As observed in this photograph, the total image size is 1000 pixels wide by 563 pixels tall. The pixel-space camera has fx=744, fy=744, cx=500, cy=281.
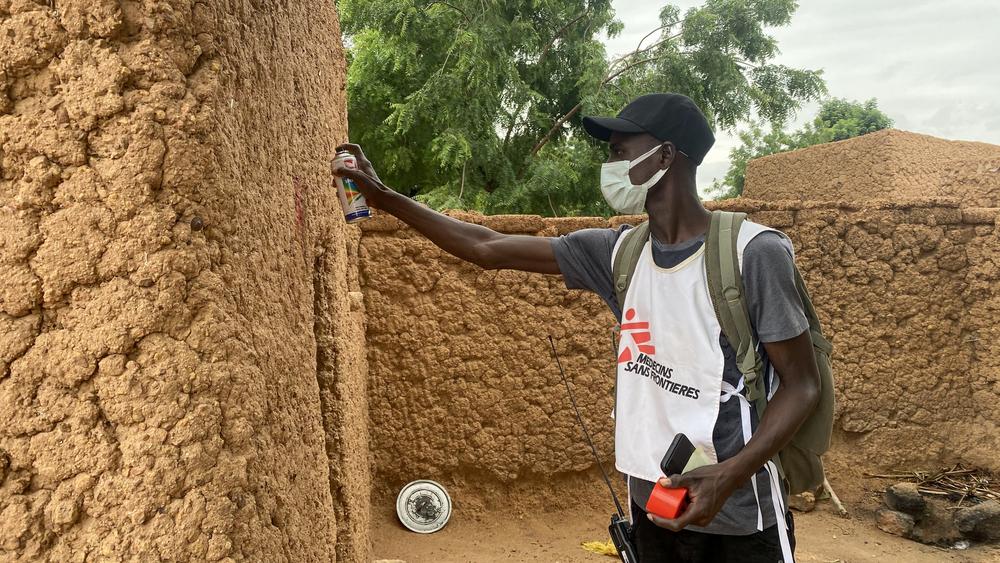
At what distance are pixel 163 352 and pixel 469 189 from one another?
405 inches

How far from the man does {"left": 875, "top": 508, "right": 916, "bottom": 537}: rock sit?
4.28 meters

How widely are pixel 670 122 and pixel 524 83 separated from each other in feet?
33.2

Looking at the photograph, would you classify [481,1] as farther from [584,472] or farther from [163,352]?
[163,352]

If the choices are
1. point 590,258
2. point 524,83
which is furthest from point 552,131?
point 590,258

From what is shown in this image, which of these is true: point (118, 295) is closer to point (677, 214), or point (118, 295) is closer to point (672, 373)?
point (672, 373)

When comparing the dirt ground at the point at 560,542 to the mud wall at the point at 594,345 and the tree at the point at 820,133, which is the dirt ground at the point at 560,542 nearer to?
the mud wall at the point at 594,345

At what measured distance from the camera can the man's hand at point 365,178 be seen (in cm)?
222

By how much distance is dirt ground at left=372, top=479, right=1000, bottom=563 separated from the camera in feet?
14.9

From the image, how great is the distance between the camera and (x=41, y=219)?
1.32 meters

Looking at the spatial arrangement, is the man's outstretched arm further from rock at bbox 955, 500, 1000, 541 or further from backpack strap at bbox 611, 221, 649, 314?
rock at bbox 955, 500, 1000, 541

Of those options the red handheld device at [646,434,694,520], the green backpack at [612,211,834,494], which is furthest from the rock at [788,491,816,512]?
the red handheld device at [646,434,694,520]

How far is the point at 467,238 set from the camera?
2477 millimetres

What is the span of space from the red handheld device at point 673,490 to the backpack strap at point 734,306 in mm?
220

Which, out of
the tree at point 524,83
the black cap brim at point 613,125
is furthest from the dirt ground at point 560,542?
the tree at point 524,83
